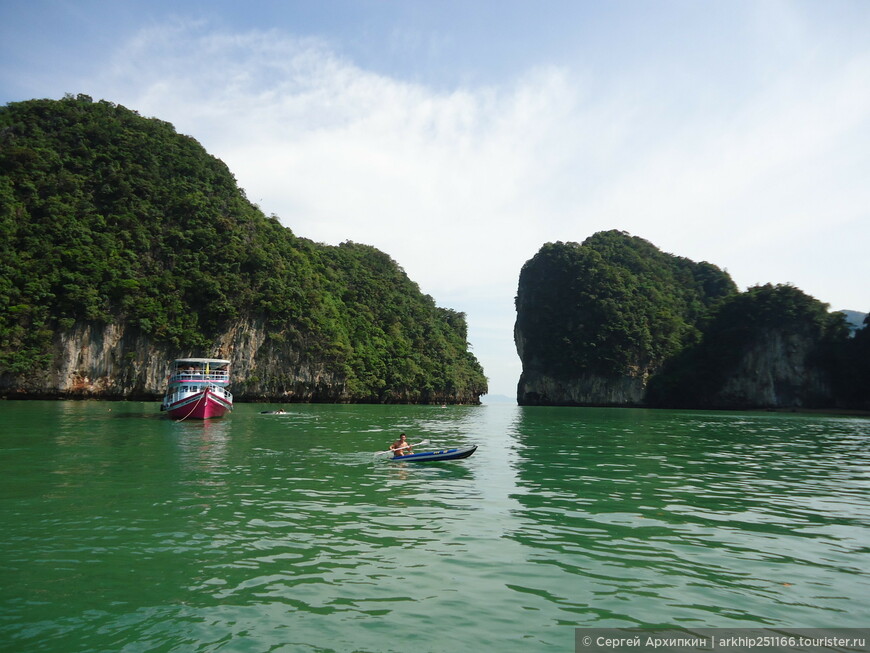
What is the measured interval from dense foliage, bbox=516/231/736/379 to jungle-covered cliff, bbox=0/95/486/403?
105ft

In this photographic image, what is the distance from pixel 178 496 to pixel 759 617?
1137 cm

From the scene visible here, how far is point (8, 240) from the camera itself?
57.8 metres

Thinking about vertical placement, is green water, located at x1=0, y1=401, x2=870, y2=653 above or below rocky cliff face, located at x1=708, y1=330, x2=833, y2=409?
→ below

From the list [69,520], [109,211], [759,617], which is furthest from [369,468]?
[109,211]

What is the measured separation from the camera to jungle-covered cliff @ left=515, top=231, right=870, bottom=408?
8338 centimetres

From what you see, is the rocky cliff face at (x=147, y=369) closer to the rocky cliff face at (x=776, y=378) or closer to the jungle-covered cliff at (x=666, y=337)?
the jungle-covered cliff at (x=666, y=337)

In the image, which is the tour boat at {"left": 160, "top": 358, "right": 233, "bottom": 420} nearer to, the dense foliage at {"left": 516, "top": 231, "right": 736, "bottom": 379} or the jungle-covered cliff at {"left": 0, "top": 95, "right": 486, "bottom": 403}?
the jungle-covered cliff at {"left": 0, "top": 95, "right": 486, "bottom": 403}

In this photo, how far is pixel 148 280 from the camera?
66562 mm

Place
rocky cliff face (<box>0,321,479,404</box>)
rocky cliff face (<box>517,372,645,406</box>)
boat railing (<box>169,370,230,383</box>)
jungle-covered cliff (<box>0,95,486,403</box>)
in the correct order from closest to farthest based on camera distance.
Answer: boat railing (<box>169,370,230,383</box>), rocky cliff face (<box>0,321,479,404</box>), jungle-covered cliff (<box>0,95,486,403</box>), rocky cliff face (<box>517,372,645,406</box>)

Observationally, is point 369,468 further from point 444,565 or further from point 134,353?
point 134,353

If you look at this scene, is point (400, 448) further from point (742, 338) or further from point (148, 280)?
point (742, 338)

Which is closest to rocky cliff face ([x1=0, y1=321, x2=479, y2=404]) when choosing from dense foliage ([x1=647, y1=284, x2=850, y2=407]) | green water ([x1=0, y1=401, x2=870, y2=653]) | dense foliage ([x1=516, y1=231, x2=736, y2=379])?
green water ([x1=0, y1=401, x2=870, y2=653])

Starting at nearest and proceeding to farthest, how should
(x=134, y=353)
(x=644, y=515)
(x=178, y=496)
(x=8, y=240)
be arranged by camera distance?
(x=644, y=515) < (x=178, y=496) < (x=8, y=240) < (x=134, y=353)

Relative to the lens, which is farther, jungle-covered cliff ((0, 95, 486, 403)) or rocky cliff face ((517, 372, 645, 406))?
rocky cliff face ((517, 372, 645, 406))
